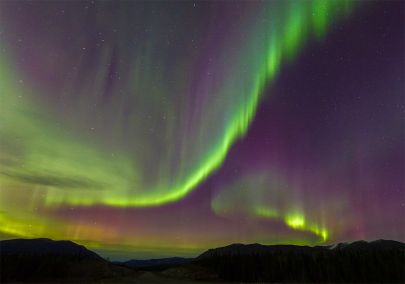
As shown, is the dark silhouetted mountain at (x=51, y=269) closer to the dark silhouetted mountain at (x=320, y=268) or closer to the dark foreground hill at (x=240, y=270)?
the dark foreground hill at (x=240, y=270)

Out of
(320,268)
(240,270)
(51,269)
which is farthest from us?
(240,270)

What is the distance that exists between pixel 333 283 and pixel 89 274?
884 inches

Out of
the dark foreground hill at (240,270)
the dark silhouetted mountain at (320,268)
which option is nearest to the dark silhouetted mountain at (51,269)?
the dark foreground hill at (240,270)

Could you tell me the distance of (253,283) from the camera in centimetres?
3319

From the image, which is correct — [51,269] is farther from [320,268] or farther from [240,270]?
[320,268]

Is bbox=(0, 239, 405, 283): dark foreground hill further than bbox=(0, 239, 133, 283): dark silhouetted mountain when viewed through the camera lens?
Yes

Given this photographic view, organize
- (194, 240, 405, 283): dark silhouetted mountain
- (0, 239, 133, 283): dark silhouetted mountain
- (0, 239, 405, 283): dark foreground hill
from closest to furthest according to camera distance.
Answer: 1. (0, 239, 133, 283): dark silhouetted mountain
2. (0, 239, 405, 283): dark foreground hill
3. (194, 240, 405, 283): dark silhouetted mountain

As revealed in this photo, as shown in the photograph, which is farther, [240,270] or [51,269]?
[240,270]

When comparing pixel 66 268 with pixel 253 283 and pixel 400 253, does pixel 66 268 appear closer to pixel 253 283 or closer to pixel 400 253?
pixel 253 283

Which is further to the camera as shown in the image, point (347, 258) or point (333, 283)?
point (347, 258)

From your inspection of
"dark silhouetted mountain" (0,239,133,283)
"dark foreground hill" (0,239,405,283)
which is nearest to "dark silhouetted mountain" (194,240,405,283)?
"dark foreground hill" (0,239,405,283)

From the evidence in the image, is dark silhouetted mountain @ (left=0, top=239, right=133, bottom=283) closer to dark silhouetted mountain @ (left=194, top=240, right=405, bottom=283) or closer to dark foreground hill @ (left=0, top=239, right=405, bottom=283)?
dark foreground hill @ (left=0, top=239, right=405, bottom=283)

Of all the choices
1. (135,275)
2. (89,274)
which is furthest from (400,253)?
(89,274)

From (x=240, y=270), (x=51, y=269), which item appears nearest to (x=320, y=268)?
→ (x=240, y=270)
